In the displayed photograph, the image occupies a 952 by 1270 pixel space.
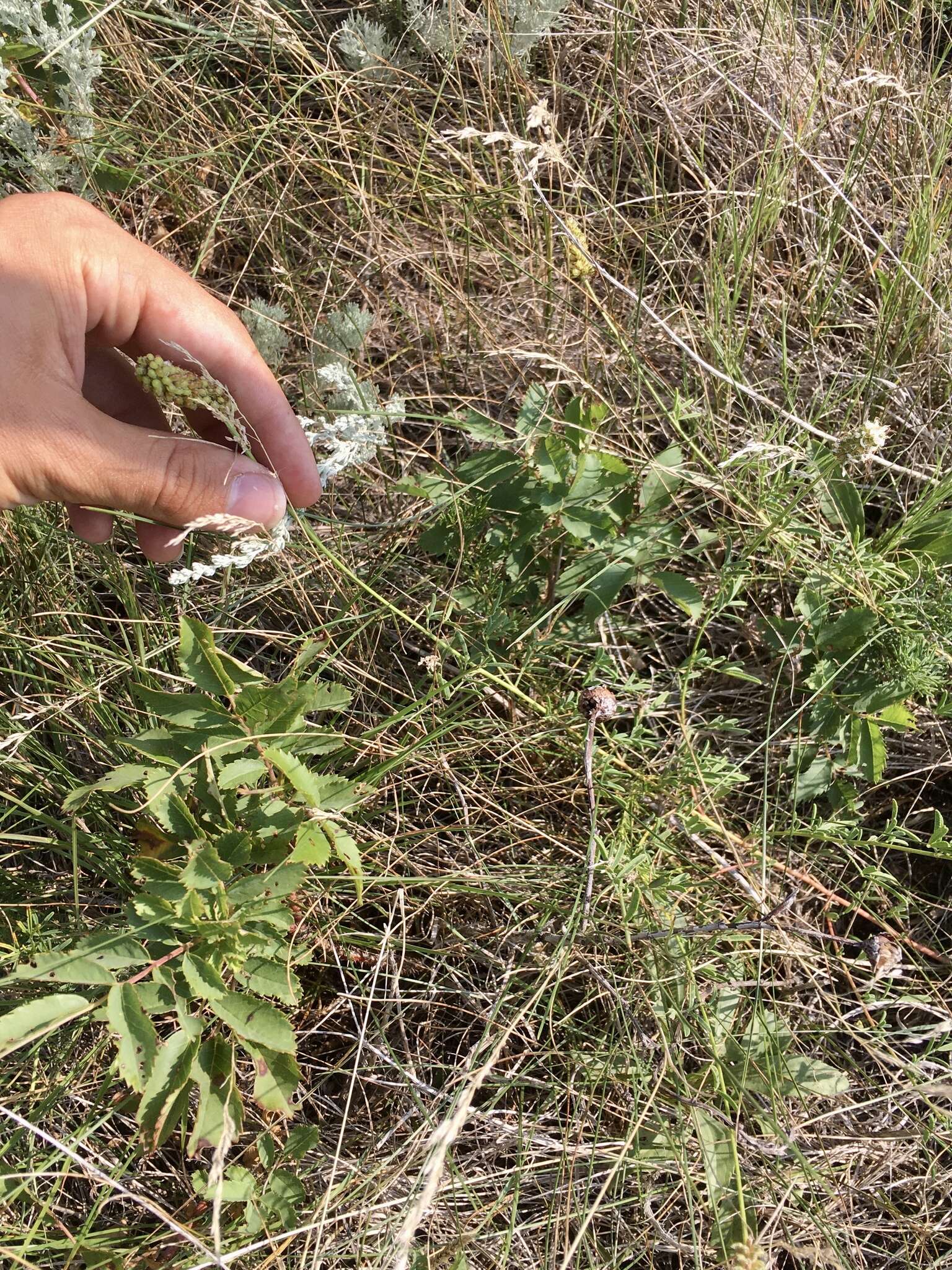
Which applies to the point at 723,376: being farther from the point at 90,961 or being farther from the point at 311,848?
the point at 90,961

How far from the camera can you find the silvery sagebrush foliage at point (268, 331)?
2.52 meters

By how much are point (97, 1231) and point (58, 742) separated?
1050 millimetres

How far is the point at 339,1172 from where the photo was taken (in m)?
1.94

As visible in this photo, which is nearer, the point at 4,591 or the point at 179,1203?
the point at 179,1203

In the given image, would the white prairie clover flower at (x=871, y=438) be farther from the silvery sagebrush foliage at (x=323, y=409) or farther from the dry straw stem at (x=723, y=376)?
the silvery sagebrush foliage at (x=323, y=409)

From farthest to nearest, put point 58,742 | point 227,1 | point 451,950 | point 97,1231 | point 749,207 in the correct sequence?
1. point 227,1
2. point 749,207
3. point 58,742
4. point 451,950
5. point 97,1231

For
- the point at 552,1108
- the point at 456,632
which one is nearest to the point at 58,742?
the point at 456,632

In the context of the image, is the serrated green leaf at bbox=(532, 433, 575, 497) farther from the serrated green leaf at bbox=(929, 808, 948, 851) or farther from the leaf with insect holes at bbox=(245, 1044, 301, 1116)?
the leaf with insect holes at bbox=(245, 1044, 301, 1116)

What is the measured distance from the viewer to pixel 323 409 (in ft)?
7.34

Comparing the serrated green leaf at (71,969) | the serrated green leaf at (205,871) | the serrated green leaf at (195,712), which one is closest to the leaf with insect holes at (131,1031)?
the serrated green leaf at (71,969)

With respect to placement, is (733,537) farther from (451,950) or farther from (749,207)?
(451,950)

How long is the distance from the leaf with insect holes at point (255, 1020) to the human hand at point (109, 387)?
0.81 m

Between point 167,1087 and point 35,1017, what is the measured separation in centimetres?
27

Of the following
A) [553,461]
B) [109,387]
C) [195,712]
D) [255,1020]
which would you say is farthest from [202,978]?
[109,387]
